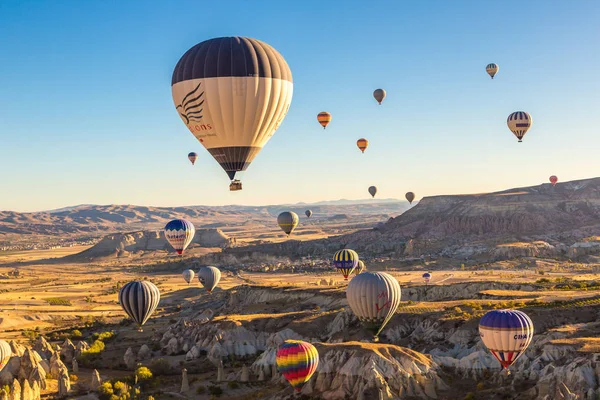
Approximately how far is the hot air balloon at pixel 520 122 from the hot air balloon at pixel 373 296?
49.1 m

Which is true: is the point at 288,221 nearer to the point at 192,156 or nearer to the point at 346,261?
the point at 346,261

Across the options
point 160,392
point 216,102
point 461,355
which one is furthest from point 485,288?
point 216,102

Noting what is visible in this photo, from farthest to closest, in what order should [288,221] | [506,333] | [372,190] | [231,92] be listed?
[372,190], [288,221], [231,92], [506,333]

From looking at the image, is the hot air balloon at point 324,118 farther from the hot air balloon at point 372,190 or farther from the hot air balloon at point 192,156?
the hot air balloon at point 372,190

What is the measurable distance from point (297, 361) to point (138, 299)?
2285 cm

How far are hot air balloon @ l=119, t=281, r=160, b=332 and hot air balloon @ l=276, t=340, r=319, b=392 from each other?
21.6 metres

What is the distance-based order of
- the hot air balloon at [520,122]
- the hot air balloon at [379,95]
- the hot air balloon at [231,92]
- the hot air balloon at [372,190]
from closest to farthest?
the hot air balloon at [231,92]
the hot air balloon at [520,122]
the hot air balloon at [379,95]
the hot air balloon at [372,190]

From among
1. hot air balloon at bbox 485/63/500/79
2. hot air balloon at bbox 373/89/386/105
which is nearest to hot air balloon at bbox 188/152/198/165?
hot air balloon at bbox 373/89/386/105

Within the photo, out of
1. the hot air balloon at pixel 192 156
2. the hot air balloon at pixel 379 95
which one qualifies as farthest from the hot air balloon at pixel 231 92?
the hot air balloon at pixel 192 156

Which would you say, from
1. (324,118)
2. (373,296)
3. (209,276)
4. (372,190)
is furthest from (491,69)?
(372,190)

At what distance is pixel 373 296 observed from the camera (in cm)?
5297

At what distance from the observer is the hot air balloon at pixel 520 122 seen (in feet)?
312

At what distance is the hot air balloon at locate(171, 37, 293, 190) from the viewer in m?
46.7

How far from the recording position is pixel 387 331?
64.6m
